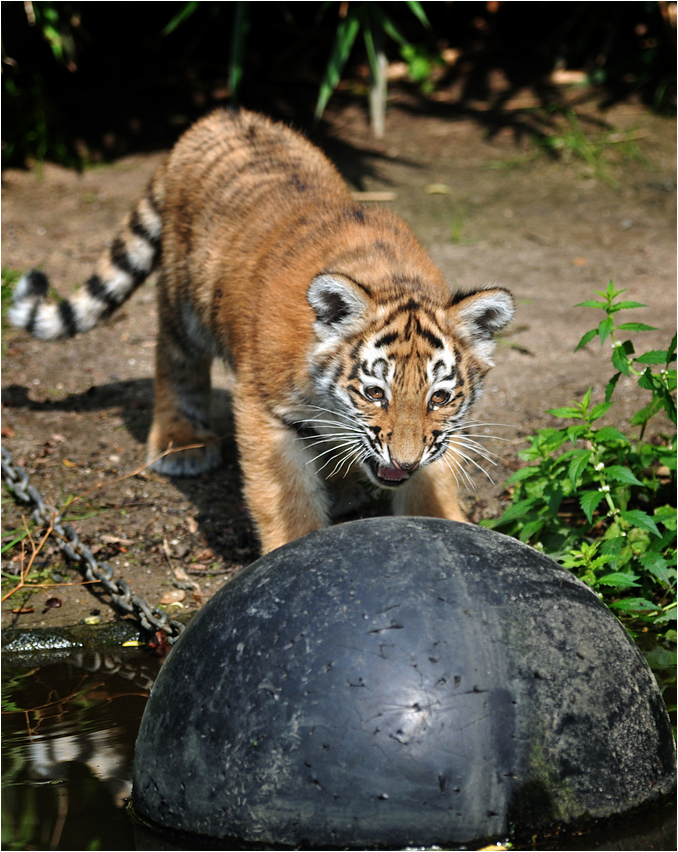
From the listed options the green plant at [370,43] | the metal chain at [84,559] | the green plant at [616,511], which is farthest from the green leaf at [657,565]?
the green plant at [370,43]

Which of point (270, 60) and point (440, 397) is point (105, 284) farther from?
point (270, 60)

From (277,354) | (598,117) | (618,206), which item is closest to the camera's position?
(277,354)

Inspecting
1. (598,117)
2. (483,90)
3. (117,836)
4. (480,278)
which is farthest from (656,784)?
(483,90)

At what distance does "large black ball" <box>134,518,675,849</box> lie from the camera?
2.30m

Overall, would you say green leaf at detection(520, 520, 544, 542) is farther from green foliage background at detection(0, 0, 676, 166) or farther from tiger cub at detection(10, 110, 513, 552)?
green foliage background at detection(0, 0, 676, 166)

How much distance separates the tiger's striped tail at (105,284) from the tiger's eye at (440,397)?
2786 mm

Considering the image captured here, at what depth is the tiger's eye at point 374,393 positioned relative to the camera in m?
3.51

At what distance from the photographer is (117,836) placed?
2615 mm

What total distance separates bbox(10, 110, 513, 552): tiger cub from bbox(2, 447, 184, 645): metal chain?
626 millimetres

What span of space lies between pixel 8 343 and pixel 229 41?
652 centimetres

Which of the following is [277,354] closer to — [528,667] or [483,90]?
[528,667]

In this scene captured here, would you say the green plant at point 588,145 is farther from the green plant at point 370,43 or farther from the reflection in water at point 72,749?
the reflection in water at point 72,749

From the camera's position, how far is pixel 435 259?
796 cm

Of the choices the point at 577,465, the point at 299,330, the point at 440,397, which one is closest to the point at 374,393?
the point at 440,397
